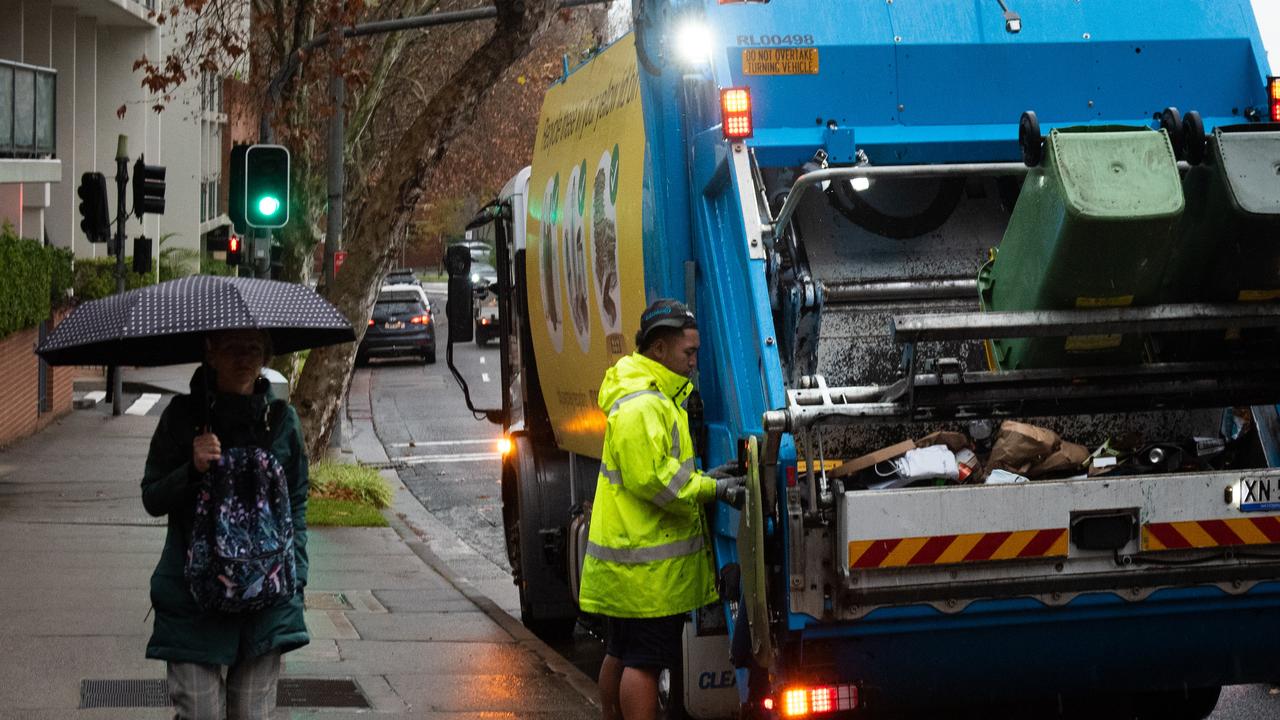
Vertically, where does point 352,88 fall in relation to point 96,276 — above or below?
above

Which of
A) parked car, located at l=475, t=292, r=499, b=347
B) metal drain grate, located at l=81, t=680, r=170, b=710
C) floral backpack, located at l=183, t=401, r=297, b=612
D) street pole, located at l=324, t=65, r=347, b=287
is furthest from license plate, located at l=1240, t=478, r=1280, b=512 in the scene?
parked car, located at l=475, t=292, r=499, b=347

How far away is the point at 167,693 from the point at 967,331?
4346 millimetres

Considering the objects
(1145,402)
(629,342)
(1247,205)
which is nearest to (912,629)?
(1145,402)

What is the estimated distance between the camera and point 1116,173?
5.18 meters

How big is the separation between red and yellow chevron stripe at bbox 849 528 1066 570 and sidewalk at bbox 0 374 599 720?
2871 mm

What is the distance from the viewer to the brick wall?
798 inches

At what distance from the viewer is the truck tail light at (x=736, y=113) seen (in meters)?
5.89

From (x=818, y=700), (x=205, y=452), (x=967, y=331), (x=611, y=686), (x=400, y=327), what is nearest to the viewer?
(x=205, y=452)

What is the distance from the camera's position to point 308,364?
53.9 feet

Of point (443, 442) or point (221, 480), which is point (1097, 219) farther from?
point (443, 442)

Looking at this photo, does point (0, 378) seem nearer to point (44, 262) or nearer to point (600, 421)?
point (44, 262)

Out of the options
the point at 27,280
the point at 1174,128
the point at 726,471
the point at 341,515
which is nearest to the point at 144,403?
the point at 27,280

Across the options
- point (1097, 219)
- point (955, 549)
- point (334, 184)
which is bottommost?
point (955, 549)

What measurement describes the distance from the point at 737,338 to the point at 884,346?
819 mm
